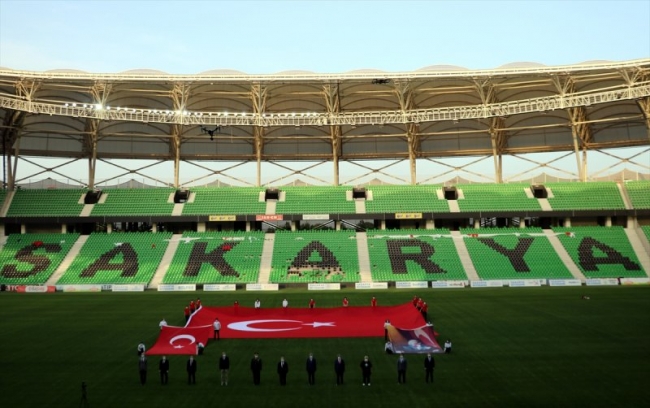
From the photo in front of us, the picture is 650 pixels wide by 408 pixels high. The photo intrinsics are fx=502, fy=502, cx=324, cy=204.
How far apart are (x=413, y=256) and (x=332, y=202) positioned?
494 inches

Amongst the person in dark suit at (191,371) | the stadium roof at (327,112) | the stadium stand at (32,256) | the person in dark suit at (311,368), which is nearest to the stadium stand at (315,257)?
the stadium roof at (327,112)

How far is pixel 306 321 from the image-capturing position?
2575 centimetres

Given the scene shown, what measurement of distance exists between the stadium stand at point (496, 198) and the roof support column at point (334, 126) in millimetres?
Result: 14741

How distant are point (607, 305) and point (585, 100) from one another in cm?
2320

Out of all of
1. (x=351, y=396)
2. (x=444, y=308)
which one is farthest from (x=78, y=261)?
(x=351, y=396)

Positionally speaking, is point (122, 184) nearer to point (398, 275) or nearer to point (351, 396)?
point (398, 275)

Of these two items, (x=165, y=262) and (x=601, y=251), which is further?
(x=601, y=251)

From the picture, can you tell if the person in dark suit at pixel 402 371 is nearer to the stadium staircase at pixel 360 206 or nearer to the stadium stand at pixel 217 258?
the stadium stand at pixel 217 258

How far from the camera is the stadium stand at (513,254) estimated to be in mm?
45250

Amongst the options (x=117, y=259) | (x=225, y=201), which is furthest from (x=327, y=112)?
(x=117, y=259)

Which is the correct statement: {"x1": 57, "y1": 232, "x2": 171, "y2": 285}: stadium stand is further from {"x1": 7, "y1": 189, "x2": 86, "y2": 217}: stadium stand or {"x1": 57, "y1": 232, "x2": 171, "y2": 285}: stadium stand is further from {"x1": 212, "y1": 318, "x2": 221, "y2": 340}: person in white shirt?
{"x1": 212, "y1": 318, "x2": 221, "y2": 340}: person in white shirt

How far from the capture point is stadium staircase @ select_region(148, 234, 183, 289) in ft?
148

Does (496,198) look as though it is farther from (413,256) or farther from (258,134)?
(258,134)

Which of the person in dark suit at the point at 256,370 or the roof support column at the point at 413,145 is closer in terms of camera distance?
the person in dark suit at the point at 256,370
